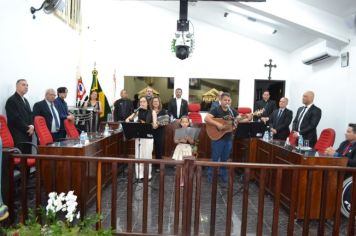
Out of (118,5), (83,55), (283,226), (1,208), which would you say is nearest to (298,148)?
(283,226)

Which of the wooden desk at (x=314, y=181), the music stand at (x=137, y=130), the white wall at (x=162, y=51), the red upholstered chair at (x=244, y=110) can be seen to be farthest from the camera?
the white wall at (x=162, y=51)

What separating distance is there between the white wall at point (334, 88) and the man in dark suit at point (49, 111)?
5.11 metres

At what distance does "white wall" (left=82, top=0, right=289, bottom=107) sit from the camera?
29.8 ft

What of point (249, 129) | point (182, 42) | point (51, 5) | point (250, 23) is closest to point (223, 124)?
point (249, 129)

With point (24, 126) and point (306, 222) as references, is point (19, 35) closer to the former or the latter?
point (24, 126)

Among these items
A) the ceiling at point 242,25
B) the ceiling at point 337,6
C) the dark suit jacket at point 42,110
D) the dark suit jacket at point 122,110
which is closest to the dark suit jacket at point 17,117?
the dark suit jacket at point 42,110

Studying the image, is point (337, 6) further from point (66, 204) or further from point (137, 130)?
point (66, 204)

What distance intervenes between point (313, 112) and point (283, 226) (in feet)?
6.62

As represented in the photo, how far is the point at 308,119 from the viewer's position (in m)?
4.83

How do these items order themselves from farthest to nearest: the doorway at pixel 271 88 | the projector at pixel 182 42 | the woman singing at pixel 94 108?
1. the doorway at pixel 271 88
2. the woman singing at pixel 94 108
3. the projector at pixel 182 42

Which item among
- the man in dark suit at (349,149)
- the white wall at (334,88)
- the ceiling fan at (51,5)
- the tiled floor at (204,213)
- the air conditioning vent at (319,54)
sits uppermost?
the ceiling fan at (51,5)

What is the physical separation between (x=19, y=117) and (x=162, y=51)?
5.39 metres

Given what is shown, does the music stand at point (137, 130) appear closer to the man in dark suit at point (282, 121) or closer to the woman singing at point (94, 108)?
the woman singing at point (94, 108)

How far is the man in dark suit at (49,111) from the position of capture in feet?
16.8
